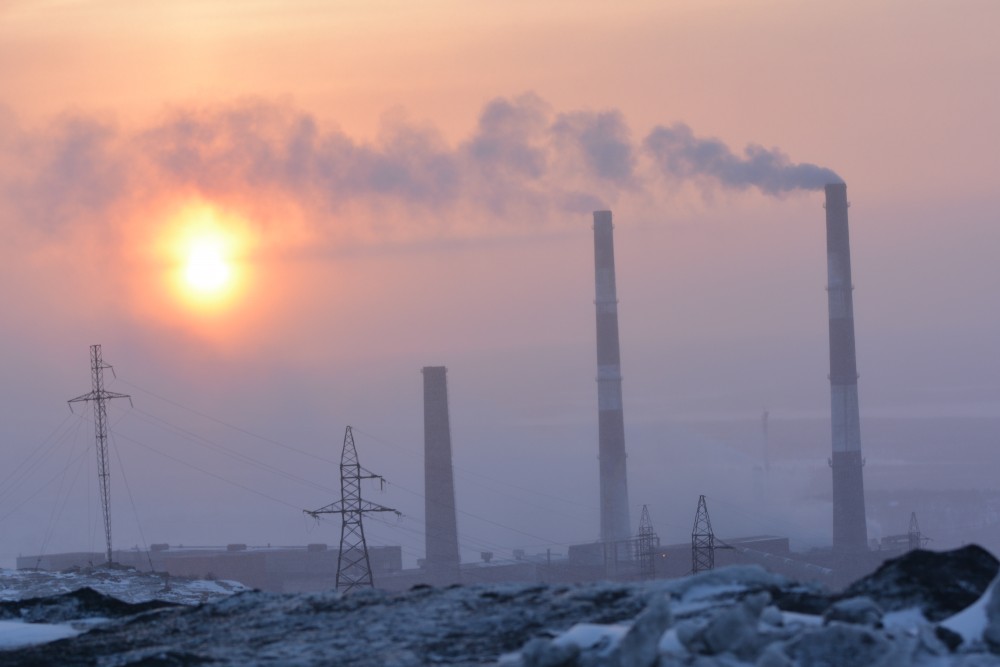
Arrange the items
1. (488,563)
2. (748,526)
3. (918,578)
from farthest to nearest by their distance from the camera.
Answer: (748,526)
(488,563)
(918,578)

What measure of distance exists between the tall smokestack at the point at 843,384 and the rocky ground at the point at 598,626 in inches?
1614

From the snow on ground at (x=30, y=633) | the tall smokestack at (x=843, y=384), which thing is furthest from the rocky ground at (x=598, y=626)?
the tall smokestack at (x=843, y=384)

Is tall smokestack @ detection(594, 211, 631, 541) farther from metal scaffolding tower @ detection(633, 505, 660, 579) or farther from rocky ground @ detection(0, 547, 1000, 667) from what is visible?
rocky ground @ detection(0, 547, 1000, 667)

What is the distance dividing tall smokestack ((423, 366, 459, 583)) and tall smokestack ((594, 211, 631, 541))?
537 centimetres

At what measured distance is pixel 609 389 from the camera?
51750mm

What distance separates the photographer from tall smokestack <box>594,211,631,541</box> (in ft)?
169

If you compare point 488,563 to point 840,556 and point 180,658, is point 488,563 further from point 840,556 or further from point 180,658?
point 180,658

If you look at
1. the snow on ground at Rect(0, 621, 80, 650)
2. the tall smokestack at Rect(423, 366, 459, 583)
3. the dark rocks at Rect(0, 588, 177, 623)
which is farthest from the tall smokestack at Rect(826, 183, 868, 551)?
the snow on ground at Rect(0, 621, 80, 650)

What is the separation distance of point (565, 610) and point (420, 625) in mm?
898

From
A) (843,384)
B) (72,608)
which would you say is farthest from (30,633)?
(843,384)

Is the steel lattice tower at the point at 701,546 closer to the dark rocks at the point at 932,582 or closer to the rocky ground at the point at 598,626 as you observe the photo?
the rocky ground at the point at 598,626

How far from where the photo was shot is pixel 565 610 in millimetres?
8859

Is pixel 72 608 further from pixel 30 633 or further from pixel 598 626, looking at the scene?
pixel 598 626

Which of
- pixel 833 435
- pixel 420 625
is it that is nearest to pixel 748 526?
pixel 833 435
